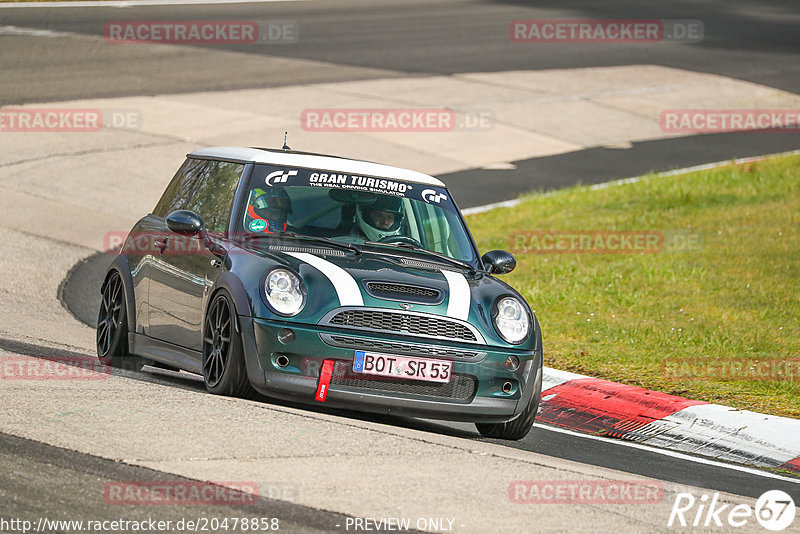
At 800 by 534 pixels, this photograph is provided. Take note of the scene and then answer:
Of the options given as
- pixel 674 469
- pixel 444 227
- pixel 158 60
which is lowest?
pixel 674 469

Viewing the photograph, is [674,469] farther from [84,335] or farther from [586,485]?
[84,335]

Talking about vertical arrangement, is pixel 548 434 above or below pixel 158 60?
below

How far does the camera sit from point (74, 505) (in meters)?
5.07

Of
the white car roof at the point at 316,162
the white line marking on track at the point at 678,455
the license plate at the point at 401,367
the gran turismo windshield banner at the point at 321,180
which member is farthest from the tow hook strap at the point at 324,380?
the white line marking on track at the point at 678,455

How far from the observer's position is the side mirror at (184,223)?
7.83 metres

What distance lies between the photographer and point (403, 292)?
23.7 ft

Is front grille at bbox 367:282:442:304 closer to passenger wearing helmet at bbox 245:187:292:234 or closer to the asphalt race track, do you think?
the asphalt race track

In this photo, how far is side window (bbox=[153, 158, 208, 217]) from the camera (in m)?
8.87

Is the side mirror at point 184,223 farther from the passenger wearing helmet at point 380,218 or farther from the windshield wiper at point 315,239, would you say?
the passenger wearing helmet at point 380,218

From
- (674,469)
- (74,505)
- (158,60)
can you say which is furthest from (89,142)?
(74,505)

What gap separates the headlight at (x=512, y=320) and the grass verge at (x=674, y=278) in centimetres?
239

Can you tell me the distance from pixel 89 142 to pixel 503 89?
993cm

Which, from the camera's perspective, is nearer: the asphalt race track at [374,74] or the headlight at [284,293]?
the asphalt race track at [374,74]

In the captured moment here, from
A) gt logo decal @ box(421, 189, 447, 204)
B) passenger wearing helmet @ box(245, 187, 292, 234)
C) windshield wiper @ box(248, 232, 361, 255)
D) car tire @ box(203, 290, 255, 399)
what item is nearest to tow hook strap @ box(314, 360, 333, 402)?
car tire @ box(203, 290, 255, 399)
